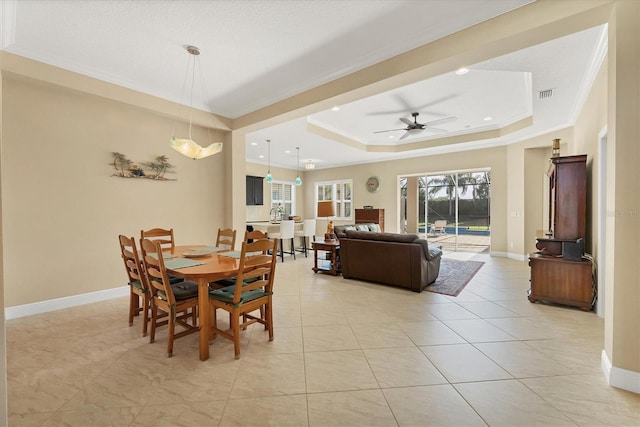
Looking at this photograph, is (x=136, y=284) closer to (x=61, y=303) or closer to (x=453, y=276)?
(x=61, y=303)

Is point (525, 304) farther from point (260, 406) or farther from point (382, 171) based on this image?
point (382, 171)

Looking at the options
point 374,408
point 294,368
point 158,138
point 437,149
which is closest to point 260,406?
point 294,368

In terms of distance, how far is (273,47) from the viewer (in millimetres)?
2988

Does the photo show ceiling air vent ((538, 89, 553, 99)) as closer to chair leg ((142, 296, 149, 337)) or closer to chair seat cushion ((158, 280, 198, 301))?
chair seat cushion ((158, 280, 198, 301))

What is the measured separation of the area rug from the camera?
166 inches

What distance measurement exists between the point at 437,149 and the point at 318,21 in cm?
568

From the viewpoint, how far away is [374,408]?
1784 millimetres

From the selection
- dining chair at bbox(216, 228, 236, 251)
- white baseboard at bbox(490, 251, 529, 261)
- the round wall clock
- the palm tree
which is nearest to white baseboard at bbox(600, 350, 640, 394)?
dining chair at bbox(216, 228, 236, 251)

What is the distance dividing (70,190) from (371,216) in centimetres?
691

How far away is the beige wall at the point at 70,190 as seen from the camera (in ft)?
10.4

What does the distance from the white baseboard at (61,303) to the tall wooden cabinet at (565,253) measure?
5.72m

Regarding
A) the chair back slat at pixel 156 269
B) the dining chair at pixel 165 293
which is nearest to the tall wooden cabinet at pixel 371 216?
the dining chair at pixel 165 293

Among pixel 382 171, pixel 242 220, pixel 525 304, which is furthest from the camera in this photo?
pixel 382 171

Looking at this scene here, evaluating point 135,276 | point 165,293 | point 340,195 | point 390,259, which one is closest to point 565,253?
point 390,259
